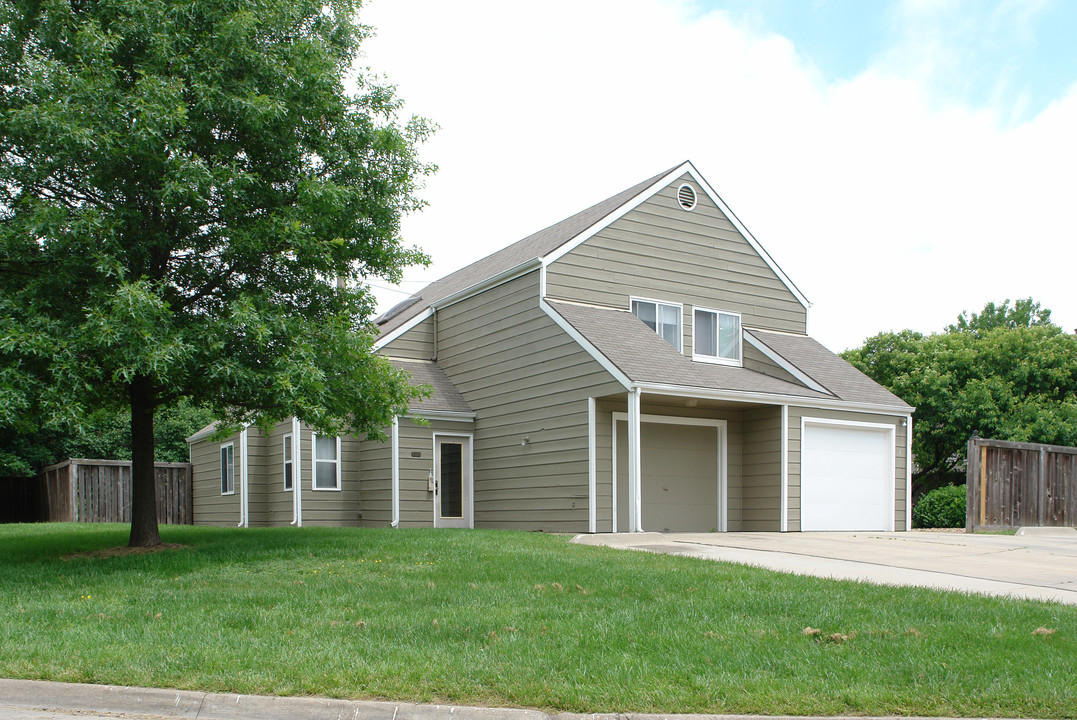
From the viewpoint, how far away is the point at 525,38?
51.9 feet

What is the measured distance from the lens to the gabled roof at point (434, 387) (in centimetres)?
2094

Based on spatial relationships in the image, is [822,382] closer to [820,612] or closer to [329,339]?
[329,339]

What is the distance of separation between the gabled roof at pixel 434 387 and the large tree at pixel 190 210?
22.7 feet

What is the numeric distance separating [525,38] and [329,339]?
21.3ft

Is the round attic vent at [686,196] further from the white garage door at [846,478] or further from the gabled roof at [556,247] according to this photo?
the white garage door at [846,478]

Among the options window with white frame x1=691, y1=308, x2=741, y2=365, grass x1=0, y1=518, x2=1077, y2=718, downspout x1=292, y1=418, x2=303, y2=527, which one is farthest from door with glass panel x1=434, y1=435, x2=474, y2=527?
grass x1=0, y1=518, x2=1077, y2=718

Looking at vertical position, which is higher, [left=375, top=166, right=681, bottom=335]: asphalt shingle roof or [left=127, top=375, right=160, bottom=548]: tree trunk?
[left=375, top=166, right=681, bottom=335]: asphalt shingle roof

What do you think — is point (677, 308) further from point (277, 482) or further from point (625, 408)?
point (277, 482)

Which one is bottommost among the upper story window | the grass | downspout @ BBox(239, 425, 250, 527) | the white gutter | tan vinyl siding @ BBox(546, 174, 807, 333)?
downspout @ BBox(239, 425, 250, 527)

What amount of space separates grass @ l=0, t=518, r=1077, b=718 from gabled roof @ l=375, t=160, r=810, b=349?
10347mm

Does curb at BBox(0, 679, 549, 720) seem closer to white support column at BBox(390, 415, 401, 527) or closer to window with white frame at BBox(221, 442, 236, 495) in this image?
white support column at BBox(390, 415, 401, 527)

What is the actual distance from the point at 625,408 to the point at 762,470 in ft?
11.9

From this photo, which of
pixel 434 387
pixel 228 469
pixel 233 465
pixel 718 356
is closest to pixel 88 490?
pixel 228 469

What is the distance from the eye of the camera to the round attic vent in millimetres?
21531
